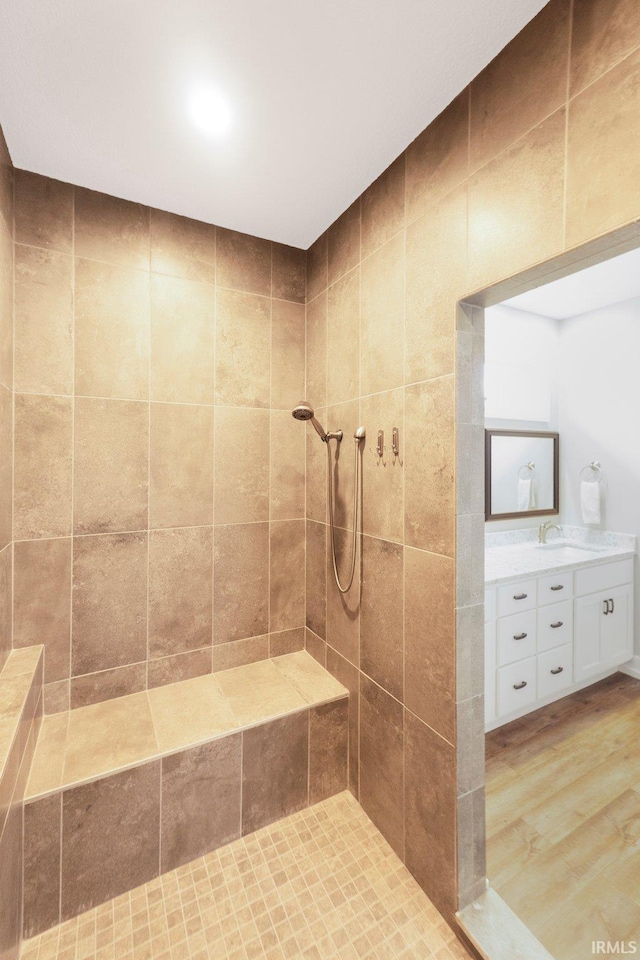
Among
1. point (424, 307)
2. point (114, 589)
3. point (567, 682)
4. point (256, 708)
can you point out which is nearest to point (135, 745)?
point (256, 708)

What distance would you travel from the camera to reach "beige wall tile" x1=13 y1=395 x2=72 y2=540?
5.15 ft

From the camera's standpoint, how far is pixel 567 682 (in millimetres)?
2471

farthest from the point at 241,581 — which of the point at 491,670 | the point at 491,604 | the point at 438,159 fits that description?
the point at 438,159

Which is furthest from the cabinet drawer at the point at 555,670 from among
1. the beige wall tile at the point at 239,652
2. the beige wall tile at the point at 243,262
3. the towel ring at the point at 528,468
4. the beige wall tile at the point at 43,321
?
the beige wall tile at the point at 43,321

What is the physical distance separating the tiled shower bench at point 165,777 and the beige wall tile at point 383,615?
1.03ft

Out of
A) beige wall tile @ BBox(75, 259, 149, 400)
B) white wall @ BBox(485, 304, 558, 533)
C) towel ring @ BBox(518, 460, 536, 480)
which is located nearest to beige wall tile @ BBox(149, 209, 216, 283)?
beige wall tile @ BBox(75, 259, 149, 400)

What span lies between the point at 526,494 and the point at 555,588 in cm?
80

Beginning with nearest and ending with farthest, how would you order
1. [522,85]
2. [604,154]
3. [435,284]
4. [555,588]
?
[604,154] < [522,85] < [435,284] < [555,588]

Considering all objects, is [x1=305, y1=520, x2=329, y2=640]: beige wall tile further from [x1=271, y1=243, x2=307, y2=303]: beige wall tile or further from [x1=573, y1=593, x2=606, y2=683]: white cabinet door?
[x1=573, y1=593, x2=606, y2=683]: white cabinet door

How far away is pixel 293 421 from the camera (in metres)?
2.14

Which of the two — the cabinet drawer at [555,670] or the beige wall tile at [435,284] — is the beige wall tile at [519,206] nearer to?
→ the beige wall tile at [435,284]

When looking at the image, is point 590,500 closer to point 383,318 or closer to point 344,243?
point 383,318

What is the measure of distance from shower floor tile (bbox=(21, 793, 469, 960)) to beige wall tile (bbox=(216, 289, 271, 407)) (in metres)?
1.88

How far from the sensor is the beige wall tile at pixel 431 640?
4.07 feet
